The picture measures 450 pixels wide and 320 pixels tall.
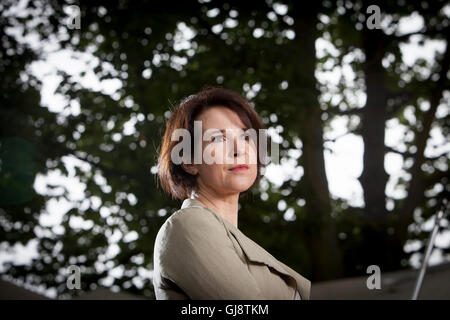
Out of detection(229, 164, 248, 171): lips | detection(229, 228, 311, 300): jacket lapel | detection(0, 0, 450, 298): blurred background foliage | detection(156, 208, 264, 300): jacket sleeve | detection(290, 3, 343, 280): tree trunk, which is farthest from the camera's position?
detection(290, 3, 343, 280): tree trunk

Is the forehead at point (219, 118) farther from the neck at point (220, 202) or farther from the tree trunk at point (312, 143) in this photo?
the tree trunk at point (312, 143)

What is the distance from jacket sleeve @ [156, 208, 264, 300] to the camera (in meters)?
1.13

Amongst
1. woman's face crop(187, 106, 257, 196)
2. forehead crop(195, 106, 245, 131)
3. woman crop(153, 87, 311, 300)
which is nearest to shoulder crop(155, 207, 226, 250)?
woman crop(153, 87, 311, 300)

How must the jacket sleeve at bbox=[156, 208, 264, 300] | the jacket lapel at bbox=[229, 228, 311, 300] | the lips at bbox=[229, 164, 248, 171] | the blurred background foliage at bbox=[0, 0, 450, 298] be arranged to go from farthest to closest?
the blurred background foliage at bbox=[0, 0, 450, 298]
the lips at bbox=[229, 164, 248, 171]
the jacket lapel at bbox=[229, 228, 311, 300]
the jacket sleeve at bbox=[156, 208, 264, 300]

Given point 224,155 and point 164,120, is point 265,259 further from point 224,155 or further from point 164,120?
point 164,120

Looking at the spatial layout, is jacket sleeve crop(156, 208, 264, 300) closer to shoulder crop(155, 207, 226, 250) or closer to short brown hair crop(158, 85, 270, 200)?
shoulder crop(155, 207, 226, 250)

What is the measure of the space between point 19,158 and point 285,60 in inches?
103

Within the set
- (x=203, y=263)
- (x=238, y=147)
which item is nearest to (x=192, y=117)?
(x=238, y=147)

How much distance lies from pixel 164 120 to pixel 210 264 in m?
2.43

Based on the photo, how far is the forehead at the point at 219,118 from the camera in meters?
1.45

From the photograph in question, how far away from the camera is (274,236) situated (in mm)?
5137

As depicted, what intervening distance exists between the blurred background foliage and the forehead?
1.75 m

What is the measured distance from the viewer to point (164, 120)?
346cm

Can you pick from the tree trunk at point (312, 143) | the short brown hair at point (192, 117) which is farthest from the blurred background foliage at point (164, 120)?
the short brown hair at point (192, 117)
